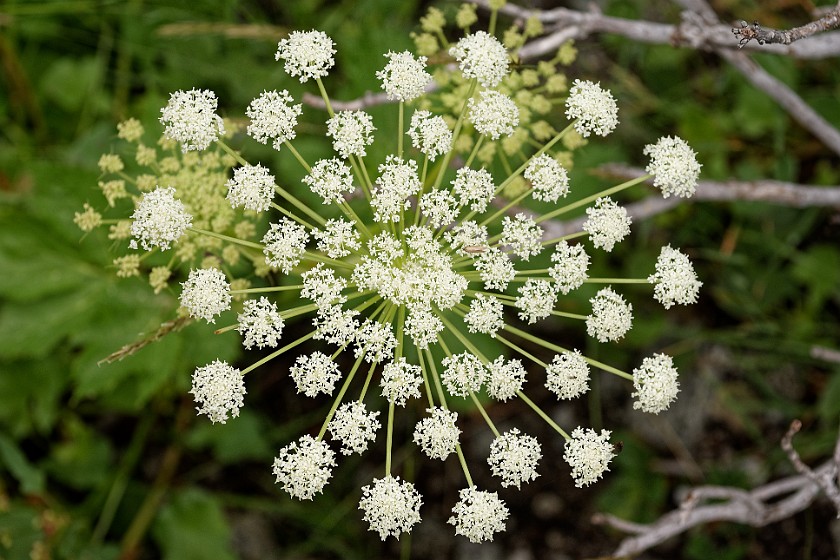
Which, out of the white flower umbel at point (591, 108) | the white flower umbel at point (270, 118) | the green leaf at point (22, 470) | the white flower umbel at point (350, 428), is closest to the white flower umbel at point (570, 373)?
the white flower umbel at point (350, 428)

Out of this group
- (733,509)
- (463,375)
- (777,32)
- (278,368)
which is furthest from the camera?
(278,368)

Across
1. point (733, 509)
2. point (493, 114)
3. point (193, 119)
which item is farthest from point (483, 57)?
point (733, 509)

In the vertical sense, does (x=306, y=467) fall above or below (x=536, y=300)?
below

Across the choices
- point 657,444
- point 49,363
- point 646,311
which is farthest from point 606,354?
point 49,363

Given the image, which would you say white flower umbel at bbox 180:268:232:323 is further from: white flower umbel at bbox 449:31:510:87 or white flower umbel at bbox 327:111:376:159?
white flower umbel at bbox 449:31:510:87

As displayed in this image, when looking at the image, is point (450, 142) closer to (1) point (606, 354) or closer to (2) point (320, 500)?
(1) point (606, 354)

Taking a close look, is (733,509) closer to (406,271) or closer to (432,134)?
(406,271)

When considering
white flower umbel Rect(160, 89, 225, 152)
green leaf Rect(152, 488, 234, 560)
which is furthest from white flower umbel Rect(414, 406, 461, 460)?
green leaf Rect(152, 488, 234, 560)

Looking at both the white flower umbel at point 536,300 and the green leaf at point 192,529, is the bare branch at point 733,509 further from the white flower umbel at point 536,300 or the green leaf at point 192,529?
the green leaf at point 192,529
